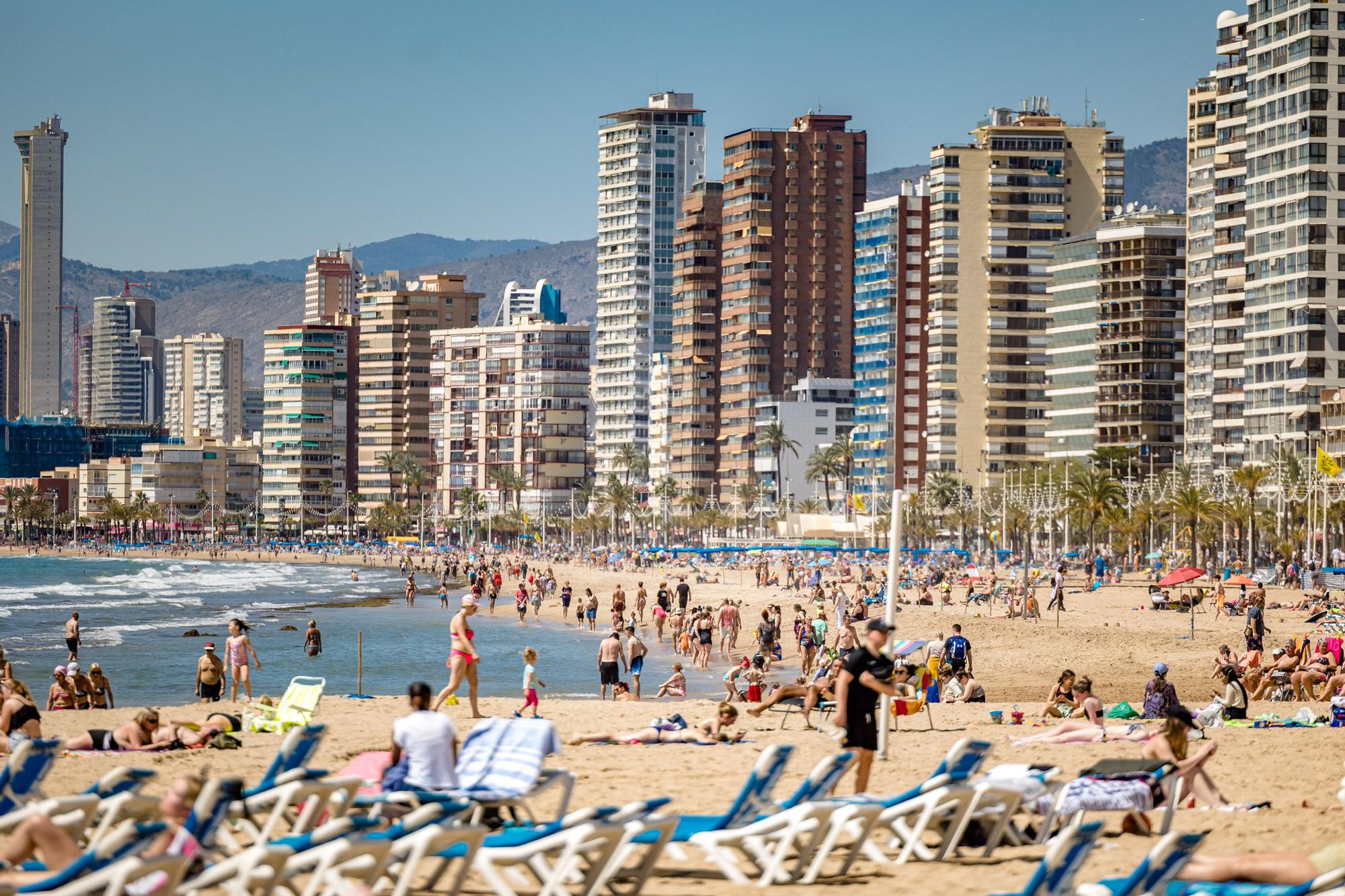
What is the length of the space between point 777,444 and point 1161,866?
419 feet

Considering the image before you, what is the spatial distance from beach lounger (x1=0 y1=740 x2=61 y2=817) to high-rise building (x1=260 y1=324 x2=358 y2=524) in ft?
572

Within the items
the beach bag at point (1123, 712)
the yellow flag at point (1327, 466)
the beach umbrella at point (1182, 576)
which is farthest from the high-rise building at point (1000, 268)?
the beach bag at point (1123, 712)

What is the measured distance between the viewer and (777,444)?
135625 mm

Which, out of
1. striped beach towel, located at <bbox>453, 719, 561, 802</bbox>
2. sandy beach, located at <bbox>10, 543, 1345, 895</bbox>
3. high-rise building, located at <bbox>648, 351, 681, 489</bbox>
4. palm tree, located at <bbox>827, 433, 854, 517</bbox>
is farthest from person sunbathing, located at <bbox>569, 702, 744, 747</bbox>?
high-rise building, located at <bbox>648, 351, 681, 489</bbox>

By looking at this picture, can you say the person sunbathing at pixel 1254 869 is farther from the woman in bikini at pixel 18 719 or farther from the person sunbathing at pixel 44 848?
the woman in bikini at pixel 18 719

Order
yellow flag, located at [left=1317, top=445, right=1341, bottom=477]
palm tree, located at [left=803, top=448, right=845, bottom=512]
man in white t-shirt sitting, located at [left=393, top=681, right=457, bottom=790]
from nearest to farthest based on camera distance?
man in white t-shirt sitting, located at [left=393, top=681, right=457, bottom=790]
yellow flag, located at [left=1317, top=445, right=1341, bottom=477]
palm tree, located at [left=803, top=448, right=845, bottom=512]

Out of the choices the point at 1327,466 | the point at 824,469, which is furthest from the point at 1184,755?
the point at 824,469

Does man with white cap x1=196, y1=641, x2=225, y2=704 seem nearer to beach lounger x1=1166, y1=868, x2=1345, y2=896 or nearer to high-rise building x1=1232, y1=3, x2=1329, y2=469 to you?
beach lounger x1=1166, y1=868, x2=1345, y2=896

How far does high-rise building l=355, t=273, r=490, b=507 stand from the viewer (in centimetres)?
17588

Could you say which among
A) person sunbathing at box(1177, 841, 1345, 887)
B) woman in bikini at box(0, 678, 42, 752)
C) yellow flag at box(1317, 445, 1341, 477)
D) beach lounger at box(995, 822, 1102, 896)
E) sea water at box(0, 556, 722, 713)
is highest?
yellow flag at box(1317, 445, 1341, 477)

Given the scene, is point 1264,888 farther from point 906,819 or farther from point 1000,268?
point 1000,268

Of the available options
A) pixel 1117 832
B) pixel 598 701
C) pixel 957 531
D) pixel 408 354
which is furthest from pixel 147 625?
pixel 408 354

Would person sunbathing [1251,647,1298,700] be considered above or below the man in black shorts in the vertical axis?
below

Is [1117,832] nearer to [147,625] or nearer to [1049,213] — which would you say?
[147,625]
